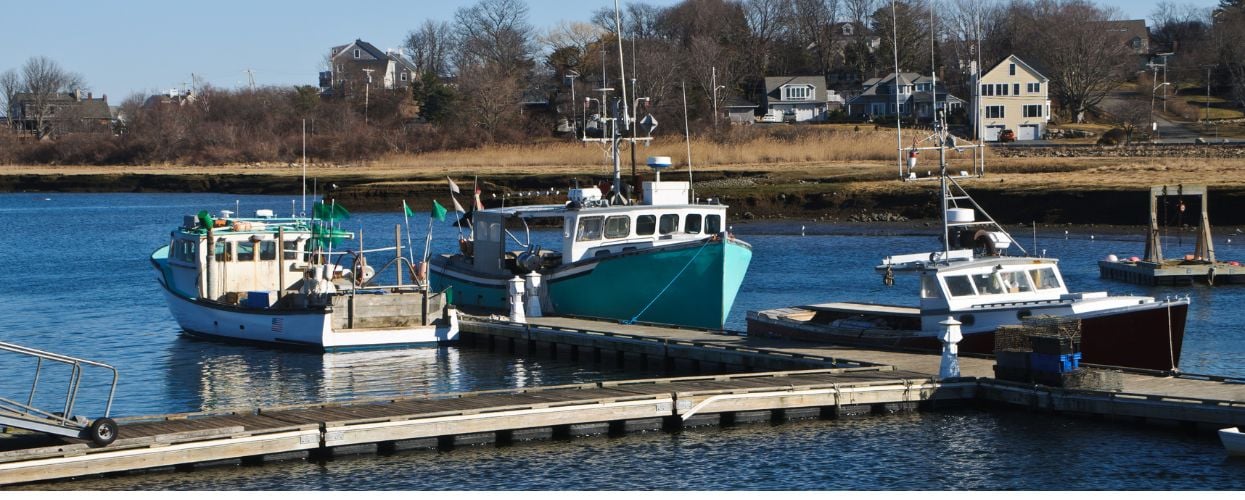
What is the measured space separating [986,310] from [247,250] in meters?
20.1

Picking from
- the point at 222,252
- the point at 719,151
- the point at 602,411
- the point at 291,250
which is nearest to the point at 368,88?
the point at 719,151

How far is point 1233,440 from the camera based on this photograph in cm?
2258

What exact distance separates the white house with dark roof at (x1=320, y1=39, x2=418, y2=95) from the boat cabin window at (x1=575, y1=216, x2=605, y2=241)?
126 meters

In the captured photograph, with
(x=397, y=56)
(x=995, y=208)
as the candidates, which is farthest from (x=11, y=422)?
(x=397, y=56)

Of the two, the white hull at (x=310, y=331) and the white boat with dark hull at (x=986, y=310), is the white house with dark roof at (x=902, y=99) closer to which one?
the white hull at (x=310, y=331)

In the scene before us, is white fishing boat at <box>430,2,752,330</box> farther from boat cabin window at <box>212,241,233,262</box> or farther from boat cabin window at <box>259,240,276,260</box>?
boat cabin window at <box>212,241,233,262</box>

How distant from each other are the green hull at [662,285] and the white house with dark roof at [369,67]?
415 feet

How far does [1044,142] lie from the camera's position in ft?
330

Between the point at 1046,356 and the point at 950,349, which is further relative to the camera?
the point at 950,349

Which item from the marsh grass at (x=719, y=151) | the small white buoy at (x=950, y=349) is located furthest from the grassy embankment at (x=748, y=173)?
the small white buoy at (x=950, y=349)

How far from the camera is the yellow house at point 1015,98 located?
370 ft

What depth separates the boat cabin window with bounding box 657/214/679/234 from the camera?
38375 millimetres

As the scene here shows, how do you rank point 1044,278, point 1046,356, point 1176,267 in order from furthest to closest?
point 1176,267, point 1044,278, point 1046,356

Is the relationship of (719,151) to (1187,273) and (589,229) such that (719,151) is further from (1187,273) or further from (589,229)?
(589,229)
